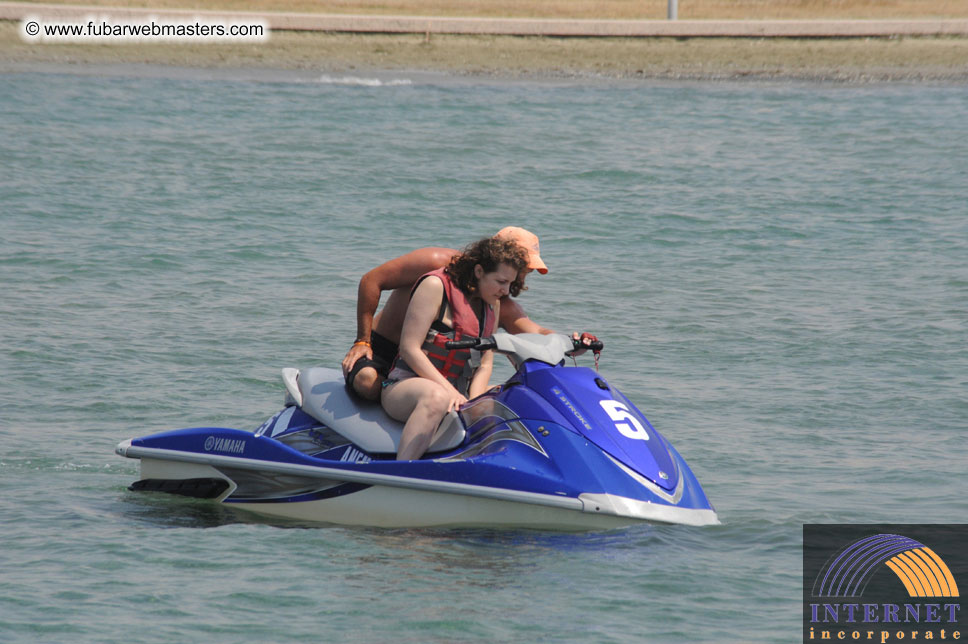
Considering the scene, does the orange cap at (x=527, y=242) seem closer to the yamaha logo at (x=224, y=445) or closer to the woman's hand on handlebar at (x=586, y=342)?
the woman's hand on handlebar at (x=586, y=342)

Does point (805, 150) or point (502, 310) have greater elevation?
point (805, 150)

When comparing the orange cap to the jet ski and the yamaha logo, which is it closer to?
the jet ski

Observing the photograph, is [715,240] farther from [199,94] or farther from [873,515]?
[199,94]

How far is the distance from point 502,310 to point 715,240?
8.62 metres

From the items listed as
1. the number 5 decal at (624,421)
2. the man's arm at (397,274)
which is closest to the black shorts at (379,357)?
the man's arm at (397,274)

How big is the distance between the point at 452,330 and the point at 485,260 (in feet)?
1.29

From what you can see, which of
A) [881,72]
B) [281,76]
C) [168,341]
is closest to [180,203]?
[168,341]

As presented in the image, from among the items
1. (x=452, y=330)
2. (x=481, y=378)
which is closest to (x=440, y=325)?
(x=452, y=330)

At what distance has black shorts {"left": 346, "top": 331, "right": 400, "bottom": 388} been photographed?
6.61 metres

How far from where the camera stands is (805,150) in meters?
20.3

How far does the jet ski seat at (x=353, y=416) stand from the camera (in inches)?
251

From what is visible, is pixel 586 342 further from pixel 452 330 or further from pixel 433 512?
pixel 433 512

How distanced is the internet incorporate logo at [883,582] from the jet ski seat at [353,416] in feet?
5.60

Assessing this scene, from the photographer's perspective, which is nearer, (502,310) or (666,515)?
(666,515)
